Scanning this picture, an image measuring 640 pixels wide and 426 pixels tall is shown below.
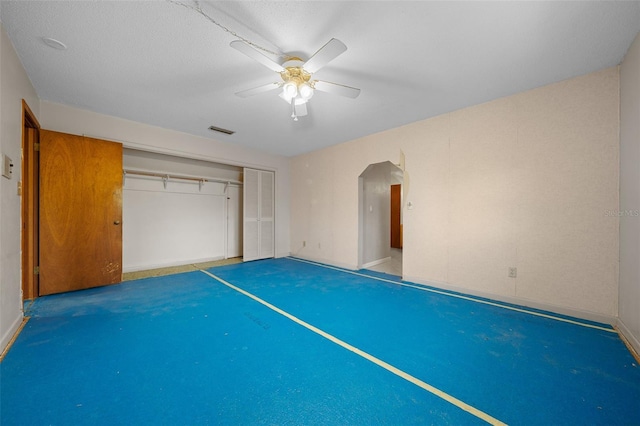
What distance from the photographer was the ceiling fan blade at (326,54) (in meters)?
1.81

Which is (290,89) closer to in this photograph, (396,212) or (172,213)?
(172,213)

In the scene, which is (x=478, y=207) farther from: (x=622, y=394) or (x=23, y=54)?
(x=23, y=54)

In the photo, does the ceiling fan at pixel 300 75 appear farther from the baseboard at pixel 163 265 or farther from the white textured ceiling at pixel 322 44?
the baseboard at pixel 163 265

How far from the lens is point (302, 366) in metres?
1.79

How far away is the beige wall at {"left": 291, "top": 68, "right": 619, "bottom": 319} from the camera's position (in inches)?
100

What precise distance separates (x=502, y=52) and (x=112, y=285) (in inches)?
241

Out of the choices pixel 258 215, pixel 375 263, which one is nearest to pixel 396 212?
pixel 375 263

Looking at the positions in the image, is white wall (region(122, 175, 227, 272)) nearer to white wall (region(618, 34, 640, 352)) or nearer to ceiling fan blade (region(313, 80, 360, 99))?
ceiling fan blade (region(313, 80, 360, 99))

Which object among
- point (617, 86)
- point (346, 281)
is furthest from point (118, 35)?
point (617, 86)

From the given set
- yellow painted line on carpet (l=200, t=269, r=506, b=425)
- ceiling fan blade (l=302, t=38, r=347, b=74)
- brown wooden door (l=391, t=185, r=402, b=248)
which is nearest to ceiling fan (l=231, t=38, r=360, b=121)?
ceiling fan blade (l=302, t=38, r=347, b=74)

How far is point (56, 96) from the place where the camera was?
328 centimetres

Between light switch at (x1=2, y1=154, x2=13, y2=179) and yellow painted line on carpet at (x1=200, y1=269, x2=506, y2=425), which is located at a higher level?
light switch at (x1=2, y1=154, x2=13, y2=179)

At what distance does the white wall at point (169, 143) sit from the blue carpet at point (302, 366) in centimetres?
266

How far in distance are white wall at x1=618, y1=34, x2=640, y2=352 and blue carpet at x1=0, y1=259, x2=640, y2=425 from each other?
12.8 inches
